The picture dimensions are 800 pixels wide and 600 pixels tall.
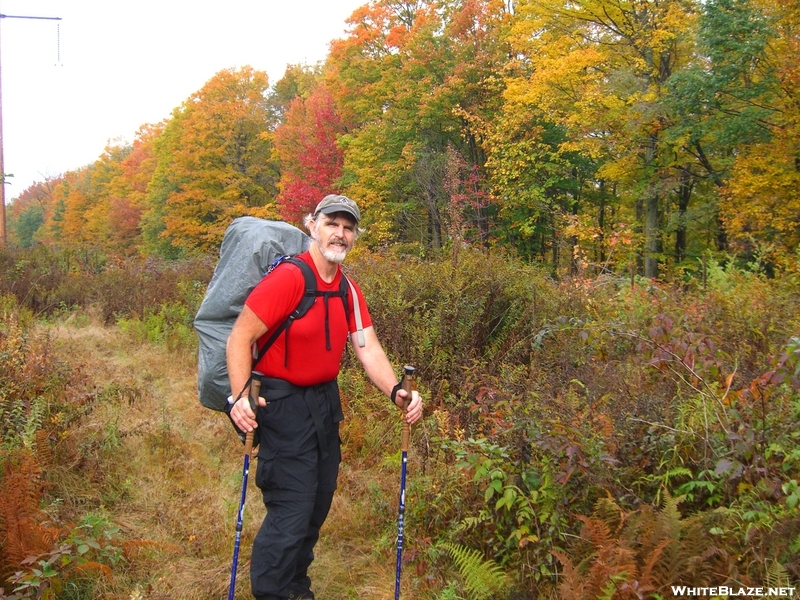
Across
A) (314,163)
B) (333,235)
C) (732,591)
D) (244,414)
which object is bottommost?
(732,591)

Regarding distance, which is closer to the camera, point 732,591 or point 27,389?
point 732,591

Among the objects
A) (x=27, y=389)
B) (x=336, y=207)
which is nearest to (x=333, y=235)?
(x=336, y=207)

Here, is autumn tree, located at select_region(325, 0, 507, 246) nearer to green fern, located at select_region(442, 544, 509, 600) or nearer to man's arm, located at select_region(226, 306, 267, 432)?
green fern, located at select_region(442, 544, 509, 600)

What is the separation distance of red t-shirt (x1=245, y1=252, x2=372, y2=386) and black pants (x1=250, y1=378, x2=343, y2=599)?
0.08m

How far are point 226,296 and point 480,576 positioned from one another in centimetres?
195

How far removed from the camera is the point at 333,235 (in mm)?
3191

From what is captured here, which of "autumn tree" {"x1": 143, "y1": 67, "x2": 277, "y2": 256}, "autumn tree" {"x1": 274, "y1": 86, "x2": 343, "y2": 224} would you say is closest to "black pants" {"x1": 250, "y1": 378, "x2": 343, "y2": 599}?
"autumn tree" {"x1": 274, "y1": 86, "x2": 343, "y2": 224}

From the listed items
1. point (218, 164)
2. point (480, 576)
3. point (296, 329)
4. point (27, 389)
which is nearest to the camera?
point (296, 329)

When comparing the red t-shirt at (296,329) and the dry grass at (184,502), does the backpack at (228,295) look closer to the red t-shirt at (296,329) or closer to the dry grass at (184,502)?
the red t-shirt at (296,329)

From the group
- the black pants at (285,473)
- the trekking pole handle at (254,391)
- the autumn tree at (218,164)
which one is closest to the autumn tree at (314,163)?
the autumn tree at (218,164)

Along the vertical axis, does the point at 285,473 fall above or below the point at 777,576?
above

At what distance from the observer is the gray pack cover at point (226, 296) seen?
3.30m

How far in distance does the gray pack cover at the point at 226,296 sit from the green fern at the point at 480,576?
1.52 meters

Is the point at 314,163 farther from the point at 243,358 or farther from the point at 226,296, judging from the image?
the point at 243,358
